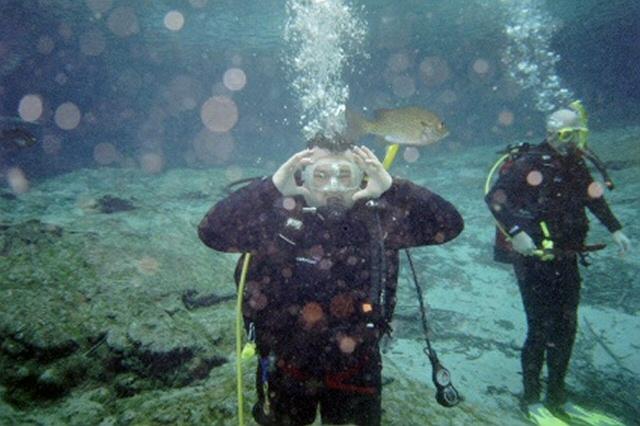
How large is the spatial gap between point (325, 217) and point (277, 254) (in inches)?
16.3

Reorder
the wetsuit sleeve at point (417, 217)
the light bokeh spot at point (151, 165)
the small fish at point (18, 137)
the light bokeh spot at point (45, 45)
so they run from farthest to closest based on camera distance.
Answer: the light bokeh spot at point (45, 45)
the light bokeh spot at point (151, 165)
the small fish at point (18, 137)
the wetsuit sleeve at point (417, 217)

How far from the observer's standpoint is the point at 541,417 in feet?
13.5

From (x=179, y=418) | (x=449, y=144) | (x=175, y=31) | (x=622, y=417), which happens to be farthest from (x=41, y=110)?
(x=622, y=417)

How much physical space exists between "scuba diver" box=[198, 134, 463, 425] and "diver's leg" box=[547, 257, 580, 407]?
208cm

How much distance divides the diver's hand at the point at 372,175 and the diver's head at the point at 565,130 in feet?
8.63

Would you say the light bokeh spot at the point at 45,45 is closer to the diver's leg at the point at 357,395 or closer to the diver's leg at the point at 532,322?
the diver's leg at the point at 532,322

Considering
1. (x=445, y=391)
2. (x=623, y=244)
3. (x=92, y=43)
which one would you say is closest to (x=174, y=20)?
(x=92, y=43)

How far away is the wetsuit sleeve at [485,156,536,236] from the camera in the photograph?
163 inches

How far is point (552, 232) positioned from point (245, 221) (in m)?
3.31

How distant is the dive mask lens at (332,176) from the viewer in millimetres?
2650

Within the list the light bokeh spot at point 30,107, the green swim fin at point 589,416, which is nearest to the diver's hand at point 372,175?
the green swim fin at point 589,416

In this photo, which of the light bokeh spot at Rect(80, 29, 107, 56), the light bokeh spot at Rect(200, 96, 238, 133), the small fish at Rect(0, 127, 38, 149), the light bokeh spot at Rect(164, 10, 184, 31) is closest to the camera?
the small fish at Rect(0, 127, 38, 149)

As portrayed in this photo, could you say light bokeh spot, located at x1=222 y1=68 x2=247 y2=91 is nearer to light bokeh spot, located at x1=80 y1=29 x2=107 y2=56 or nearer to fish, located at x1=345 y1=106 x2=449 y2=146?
light bokeh spot, located at x1=80 y1=29 x2=107 y2=56

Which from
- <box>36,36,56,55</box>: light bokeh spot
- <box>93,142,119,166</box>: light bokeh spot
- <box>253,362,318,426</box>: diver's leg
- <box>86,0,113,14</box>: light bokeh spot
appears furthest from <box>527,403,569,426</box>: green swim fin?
<box>36,36,56,55</box>: light bokeh spot
